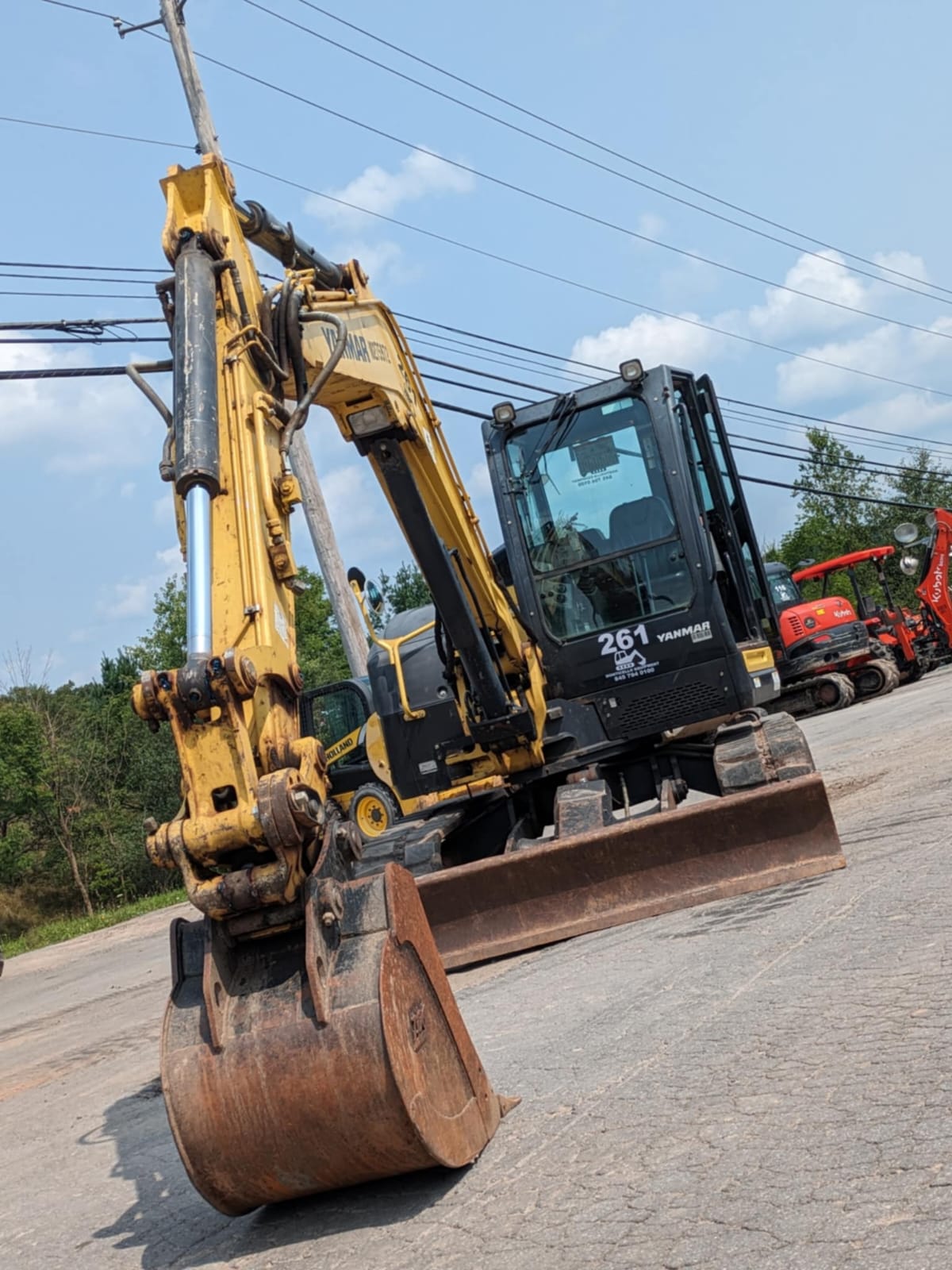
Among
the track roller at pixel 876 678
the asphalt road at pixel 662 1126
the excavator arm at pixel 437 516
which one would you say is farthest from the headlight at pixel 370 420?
the track roller at pixel 876 678

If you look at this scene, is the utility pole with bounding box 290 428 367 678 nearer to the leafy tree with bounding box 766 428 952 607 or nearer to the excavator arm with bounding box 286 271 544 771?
the excavator arm with bounding box 286 271 544 771

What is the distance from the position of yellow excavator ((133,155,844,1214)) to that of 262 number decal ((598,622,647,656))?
0.02 metres

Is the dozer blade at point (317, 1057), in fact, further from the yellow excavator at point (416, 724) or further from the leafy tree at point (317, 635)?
the leafy tree at point (317, 635)

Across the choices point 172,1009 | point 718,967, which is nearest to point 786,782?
point 718,967

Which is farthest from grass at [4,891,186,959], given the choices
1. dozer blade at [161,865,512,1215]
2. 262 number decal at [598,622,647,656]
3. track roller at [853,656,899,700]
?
dozer blade at [161,865,512,1215]

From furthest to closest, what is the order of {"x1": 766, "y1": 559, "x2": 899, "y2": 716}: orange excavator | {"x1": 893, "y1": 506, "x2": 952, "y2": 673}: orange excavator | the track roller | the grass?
{"x1": 893, "y1": 506, "x2": 952, "y2": 673}: orange excavator
the track roller
{"x1": 766, "y1": 559, "x2": 899, "y2": 716}: orange excavator
the grass

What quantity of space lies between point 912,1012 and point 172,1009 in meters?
2.39

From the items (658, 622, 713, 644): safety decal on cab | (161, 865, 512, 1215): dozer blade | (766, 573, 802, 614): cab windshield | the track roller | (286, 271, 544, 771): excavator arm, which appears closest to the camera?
(161, 865, 512, 1215): dozer blade

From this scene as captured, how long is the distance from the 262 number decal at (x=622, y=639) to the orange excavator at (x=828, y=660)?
15.4m

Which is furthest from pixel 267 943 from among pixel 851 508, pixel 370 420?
pixel 851 508

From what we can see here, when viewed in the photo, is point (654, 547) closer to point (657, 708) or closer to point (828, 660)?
point (657, 708)

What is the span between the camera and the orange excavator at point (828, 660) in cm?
2448

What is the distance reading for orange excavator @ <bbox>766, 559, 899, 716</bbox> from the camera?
2448cm

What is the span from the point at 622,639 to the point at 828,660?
638 inches
